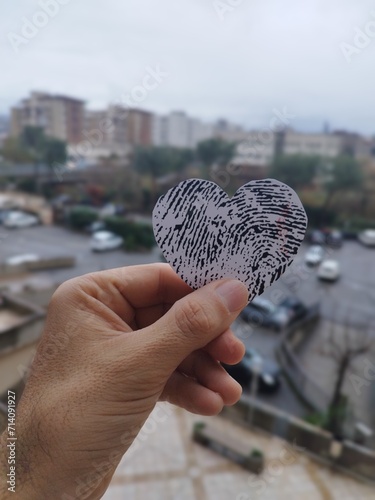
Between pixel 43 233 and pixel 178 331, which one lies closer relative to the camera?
pixel 178 331

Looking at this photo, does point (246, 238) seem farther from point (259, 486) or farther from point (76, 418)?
point (259, 486)

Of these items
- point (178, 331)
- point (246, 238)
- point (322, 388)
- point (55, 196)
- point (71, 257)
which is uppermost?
point (246, 238)

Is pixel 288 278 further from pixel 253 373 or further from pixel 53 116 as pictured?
pixel 53 116

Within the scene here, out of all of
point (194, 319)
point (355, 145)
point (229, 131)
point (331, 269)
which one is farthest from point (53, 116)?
point (194, 319)

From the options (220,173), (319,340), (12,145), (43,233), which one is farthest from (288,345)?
(12,145)

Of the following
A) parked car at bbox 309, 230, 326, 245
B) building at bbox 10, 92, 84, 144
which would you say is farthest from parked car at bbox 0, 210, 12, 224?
parked car at bbox 309, 230, 326, 245

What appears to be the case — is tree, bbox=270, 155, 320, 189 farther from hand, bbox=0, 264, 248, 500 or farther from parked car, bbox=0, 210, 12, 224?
hand, bbox=0, 264, 248, 500

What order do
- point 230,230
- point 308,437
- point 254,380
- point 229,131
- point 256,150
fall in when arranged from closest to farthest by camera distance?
point 230,230, point 308,437, point 256,150, point 254,380, point 229,131
